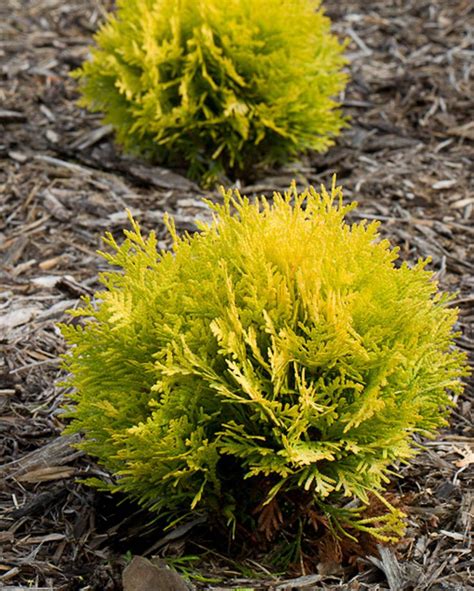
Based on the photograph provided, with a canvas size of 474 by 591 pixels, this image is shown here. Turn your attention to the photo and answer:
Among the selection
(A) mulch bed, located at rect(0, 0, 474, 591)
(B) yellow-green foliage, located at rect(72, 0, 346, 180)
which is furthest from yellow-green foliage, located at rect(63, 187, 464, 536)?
(B) yellow-green foliage, located at rect(72, 0, 346, 180)

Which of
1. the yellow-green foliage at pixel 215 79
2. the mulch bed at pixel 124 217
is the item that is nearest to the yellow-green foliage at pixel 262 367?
the mulch bed at pixel 124 217

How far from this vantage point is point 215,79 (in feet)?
Result: 17.7

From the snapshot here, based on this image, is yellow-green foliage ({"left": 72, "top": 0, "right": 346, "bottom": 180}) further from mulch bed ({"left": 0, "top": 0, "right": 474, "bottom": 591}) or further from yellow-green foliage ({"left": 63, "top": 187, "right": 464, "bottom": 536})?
yellow-green foliage ({"left": 63, "top": 187, "right": 464, "bottom": 536})

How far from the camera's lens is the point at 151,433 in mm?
2705

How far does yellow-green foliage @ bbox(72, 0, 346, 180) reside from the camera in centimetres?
526

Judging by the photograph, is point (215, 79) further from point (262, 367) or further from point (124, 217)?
point (262, 367)

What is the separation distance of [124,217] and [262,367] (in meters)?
2.61

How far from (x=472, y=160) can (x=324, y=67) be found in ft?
3.89

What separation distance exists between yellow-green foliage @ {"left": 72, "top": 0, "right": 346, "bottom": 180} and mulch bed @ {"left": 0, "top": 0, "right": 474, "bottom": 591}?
0.27 m

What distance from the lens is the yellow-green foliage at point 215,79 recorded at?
17.3 ft

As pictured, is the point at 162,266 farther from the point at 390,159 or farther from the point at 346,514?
the point at 390,159

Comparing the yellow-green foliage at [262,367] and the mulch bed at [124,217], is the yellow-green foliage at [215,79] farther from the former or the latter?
the yellow-green foliage at [262,367]

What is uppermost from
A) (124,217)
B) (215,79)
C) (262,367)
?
(262,367)

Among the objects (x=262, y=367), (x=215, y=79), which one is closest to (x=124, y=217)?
(x=215, y=79)
